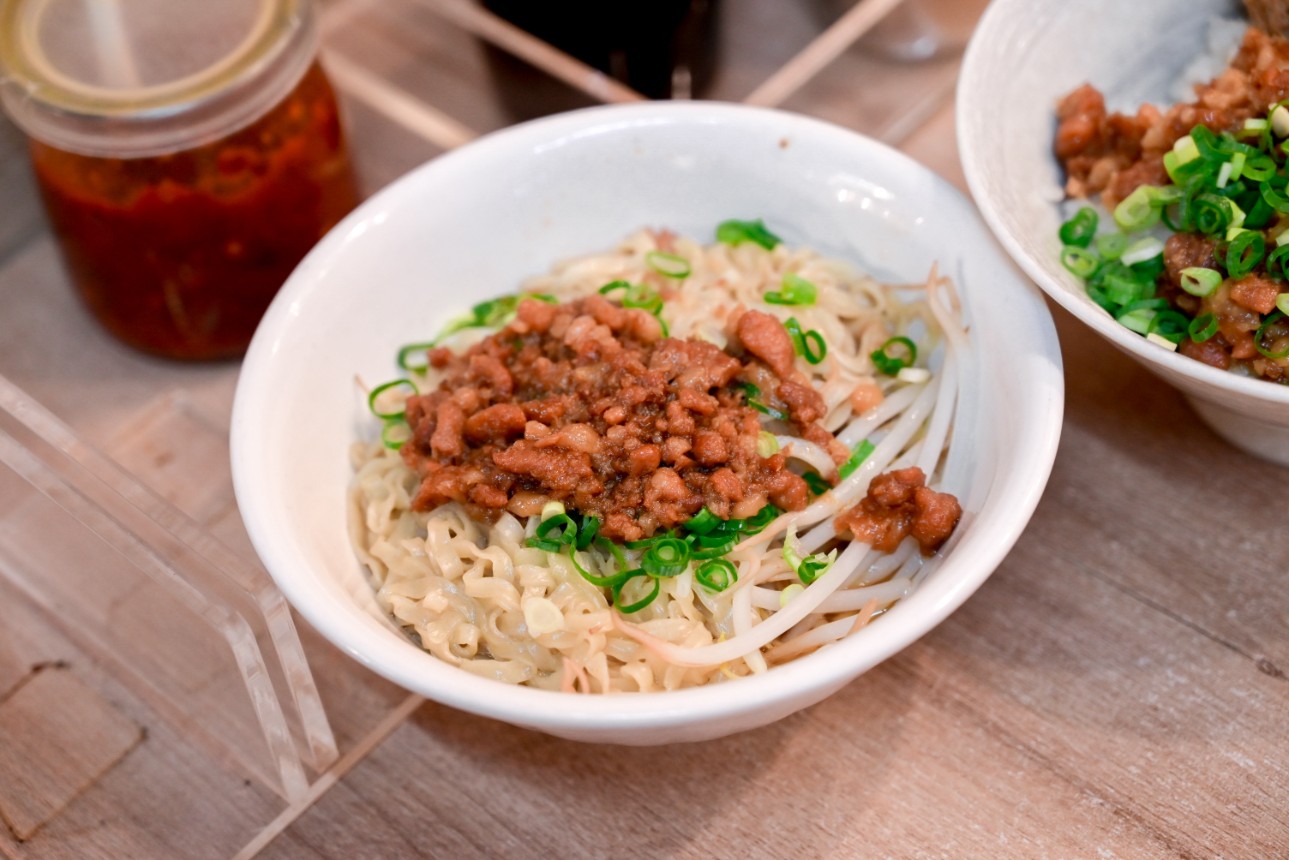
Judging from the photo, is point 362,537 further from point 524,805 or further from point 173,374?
point 173,374

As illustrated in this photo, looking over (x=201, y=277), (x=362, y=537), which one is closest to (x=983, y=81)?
(x=362, y=537)

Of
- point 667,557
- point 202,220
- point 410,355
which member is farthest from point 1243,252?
point 202,220

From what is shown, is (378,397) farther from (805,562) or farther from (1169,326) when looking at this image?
(1169,326)

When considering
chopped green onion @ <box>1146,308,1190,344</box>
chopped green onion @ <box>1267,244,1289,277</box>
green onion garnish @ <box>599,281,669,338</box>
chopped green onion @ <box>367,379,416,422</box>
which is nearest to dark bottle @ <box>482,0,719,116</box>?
green onion garnish @ <box>599,281,669,338</box>

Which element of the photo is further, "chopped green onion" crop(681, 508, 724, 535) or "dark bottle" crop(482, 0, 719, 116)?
"dark bottle" crop(482, 0, 719, 116)

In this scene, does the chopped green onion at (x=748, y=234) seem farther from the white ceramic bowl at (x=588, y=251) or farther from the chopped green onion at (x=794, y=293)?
the chopped green onion at (x=794, y=293)

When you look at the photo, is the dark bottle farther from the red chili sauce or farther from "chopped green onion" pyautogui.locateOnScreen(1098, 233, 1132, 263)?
"chopped green onion" pyautogui.locateOnScreen(1098, 233, 1132, 263)
